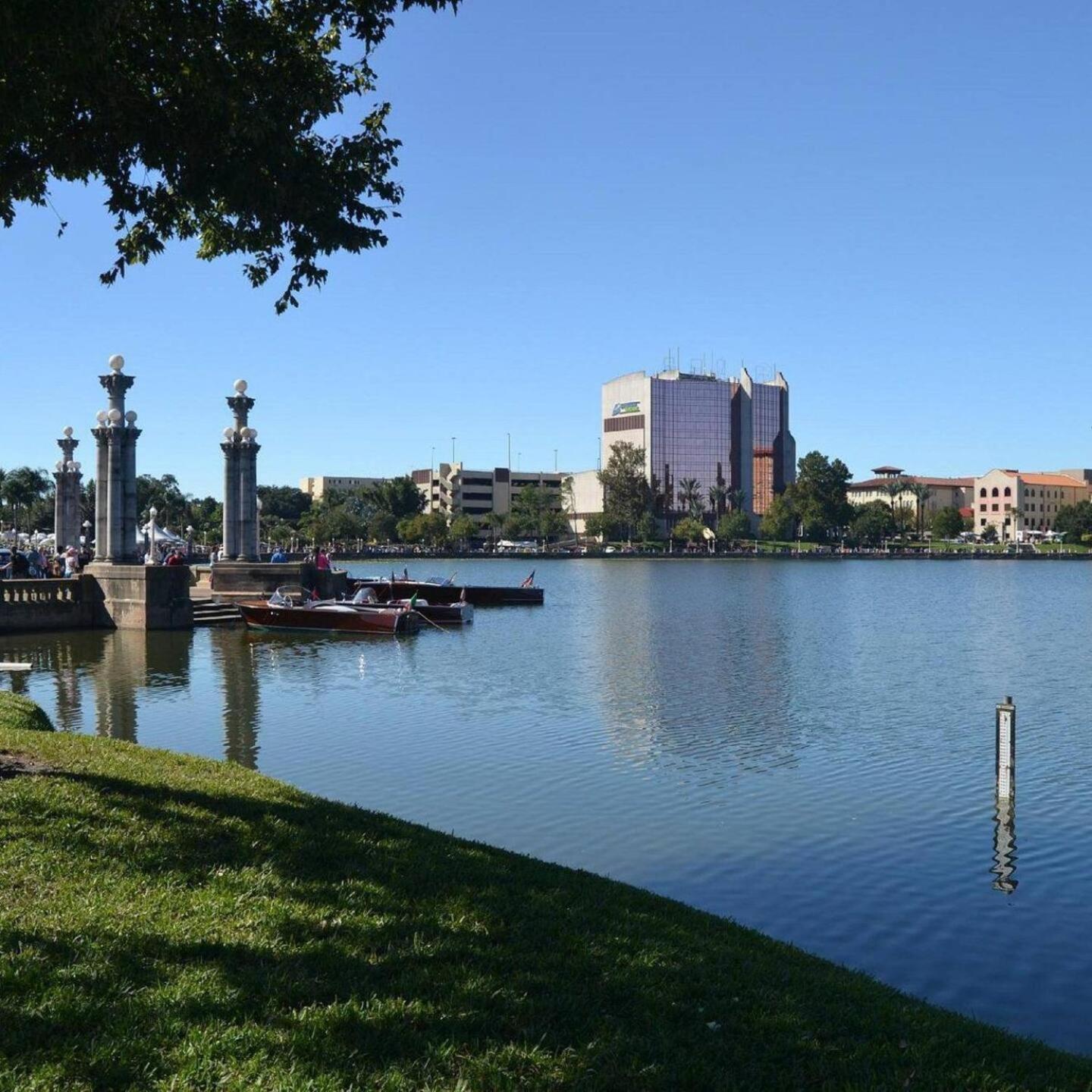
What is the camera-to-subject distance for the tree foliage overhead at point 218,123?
1092 cm

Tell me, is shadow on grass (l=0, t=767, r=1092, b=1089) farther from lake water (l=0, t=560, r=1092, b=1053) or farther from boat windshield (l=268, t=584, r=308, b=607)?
boat windshield (l=268, t=584, r=308, b=607)

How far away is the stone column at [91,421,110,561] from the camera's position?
148 ft

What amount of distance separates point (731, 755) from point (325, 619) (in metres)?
27.8

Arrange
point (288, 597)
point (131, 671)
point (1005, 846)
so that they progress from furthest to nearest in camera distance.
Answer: point (288, 597) → point (131, 671) → point (1005, 846)

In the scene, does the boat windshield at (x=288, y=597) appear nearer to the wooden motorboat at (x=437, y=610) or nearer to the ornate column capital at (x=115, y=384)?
the wooden motorboat at (x=437, y=610)

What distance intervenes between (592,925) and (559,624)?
45.6 metres

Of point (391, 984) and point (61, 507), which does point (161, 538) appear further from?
point (391, 984)

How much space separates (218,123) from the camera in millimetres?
11422

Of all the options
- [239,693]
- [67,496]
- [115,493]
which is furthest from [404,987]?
[67,496]

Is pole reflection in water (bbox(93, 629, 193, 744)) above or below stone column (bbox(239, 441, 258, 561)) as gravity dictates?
below

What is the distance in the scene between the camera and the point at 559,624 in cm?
5394

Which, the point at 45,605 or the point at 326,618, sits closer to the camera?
the point at 45,605

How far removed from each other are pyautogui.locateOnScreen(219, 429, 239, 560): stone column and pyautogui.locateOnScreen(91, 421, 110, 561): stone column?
8.44 metres

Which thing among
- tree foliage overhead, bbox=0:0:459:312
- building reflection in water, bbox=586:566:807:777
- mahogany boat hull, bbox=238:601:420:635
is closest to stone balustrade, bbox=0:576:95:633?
mahogany boat hull, bbox=238:601:420:635
